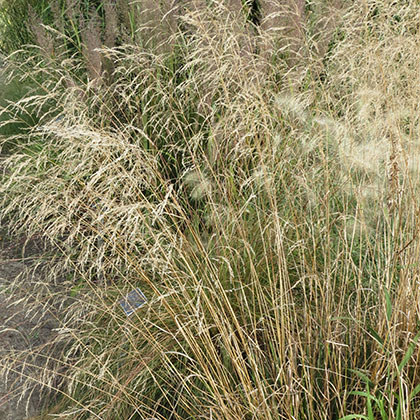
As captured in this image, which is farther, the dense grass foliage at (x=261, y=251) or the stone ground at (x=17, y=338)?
the stone ground at (x=17, y=338)

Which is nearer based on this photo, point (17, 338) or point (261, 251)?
point (261, 251)

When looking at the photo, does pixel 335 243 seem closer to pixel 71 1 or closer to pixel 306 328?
pixel 306 328

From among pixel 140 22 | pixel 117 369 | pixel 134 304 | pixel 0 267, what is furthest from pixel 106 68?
pixel 117 369

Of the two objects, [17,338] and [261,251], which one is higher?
[261,251]

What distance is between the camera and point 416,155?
1953mm

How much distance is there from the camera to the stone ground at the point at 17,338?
7.50 ft

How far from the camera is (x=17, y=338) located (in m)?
2.57

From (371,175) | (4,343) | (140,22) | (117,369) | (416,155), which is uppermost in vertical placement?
(140,22)

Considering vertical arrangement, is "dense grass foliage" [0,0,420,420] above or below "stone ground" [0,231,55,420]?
above

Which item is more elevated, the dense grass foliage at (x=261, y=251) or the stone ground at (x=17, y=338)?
the dense grass foliage at (x=261, y=251)

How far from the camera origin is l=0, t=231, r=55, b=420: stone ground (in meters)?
2.29

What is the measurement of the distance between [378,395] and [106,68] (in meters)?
2.09

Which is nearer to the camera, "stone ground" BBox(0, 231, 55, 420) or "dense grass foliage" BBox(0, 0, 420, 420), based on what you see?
"dense grass foliage" BBox(0, 0, 420, 420)

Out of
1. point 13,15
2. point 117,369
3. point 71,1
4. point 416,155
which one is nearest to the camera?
point 416,155
